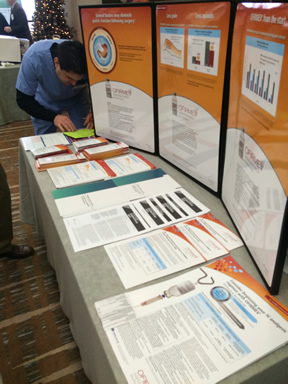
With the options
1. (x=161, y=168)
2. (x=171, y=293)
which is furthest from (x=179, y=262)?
(x=161, y=168)

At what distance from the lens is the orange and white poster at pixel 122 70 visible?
4.08ft

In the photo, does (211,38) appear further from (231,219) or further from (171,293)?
(171,293)

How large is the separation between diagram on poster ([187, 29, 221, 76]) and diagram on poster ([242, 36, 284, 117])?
16cm

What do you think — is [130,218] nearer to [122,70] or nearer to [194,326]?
[194,326]

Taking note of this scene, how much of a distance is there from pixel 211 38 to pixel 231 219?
0.54m

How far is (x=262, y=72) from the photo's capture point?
694 mm

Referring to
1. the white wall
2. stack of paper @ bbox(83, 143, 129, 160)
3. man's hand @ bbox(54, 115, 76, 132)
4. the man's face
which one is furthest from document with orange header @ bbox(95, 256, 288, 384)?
the white wall

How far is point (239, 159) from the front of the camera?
87 cm

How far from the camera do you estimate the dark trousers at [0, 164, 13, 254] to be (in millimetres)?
1648

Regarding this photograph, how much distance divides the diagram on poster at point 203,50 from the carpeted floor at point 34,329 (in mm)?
1231

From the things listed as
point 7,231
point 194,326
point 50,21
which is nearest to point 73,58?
point 7,231

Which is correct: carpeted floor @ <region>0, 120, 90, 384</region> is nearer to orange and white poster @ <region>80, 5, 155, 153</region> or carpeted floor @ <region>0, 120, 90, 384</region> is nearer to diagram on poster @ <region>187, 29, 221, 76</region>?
orange and white poster @ <region>80, 5, 155, 153</region>

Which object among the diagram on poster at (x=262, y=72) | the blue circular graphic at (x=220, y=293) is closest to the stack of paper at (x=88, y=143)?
the diagram on poster at (x=262, y=72)

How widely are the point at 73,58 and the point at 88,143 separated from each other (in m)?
0.43
